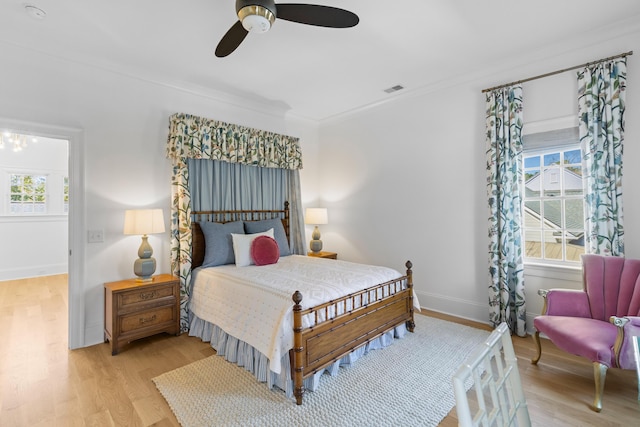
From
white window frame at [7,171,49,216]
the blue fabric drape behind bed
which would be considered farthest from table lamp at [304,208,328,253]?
white window frame at [7,171,49,216]

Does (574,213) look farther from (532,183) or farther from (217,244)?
(217,244)

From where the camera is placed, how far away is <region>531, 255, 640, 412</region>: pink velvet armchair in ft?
6.70

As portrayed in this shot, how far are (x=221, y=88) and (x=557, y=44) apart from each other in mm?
3602

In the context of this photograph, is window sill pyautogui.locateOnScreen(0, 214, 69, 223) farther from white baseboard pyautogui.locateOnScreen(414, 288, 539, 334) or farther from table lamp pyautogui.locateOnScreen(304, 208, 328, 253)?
white baseboard pyautogui.locateOnScreen(414, 288, 539, 334)

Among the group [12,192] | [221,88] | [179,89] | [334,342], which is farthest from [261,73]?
[12,192]

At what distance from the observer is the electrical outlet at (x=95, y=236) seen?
3121 mm

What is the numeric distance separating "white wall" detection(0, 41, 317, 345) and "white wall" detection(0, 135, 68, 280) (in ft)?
13.1

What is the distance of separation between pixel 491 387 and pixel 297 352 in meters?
1.56

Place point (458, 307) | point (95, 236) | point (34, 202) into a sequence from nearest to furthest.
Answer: point (95, 236), point (458, 307), point (34, 202)

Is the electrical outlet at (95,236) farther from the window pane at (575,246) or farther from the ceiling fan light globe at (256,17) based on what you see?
the window pane at (575,246)

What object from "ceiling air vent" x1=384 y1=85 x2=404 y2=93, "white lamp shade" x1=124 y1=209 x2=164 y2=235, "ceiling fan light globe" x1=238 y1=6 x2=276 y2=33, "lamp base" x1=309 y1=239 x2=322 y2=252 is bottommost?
"lamp base" x1=309 y1=239 x2=322 y2=252

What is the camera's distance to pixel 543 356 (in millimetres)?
2803

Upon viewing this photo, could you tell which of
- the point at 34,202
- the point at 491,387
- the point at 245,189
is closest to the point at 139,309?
the point at 245,189

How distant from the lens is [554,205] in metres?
3.25
